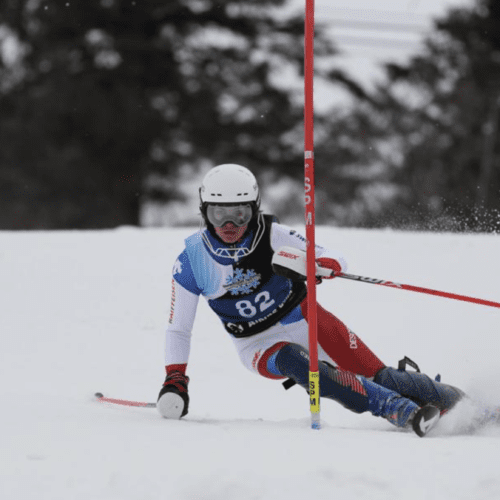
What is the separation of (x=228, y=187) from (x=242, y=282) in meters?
0.47

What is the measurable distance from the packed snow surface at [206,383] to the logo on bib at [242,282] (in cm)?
63

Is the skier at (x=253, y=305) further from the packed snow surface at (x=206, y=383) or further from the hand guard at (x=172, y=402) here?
the packed snow surface at (x=206, y=383)

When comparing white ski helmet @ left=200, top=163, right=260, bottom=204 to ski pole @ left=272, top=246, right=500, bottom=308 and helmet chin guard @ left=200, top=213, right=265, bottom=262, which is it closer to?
helmet chin guard @ left=200, top=213, right=265, bottom=262

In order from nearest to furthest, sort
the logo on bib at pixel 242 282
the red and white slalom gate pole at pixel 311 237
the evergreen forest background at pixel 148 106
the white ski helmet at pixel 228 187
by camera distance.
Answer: the red and white slalom gate pole at pixel 311 237 → the white ski helmet at pixel 228 187 → the logo on bib at pixel 242 282 → the evergreen forest background at pixel 148 106

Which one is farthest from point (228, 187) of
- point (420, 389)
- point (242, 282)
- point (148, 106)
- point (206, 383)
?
point (148, 106)

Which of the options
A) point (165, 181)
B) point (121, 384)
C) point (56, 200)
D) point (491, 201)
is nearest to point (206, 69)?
point (165, 181)

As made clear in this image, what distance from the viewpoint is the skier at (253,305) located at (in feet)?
13.1

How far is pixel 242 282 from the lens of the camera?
4098 mm

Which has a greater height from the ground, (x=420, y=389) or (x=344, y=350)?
(x=344, y=350)

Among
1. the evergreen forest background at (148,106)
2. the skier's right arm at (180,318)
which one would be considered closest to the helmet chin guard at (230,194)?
the skier's right arm at (180,318)

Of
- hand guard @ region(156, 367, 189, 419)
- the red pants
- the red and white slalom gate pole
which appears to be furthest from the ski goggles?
hand guard @ region(156, 367, 189, 419)

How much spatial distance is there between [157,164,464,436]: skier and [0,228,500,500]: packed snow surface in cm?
24

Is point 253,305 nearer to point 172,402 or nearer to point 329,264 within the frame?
point 329,264

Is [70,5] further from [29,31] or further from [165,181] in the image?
[165,181]
